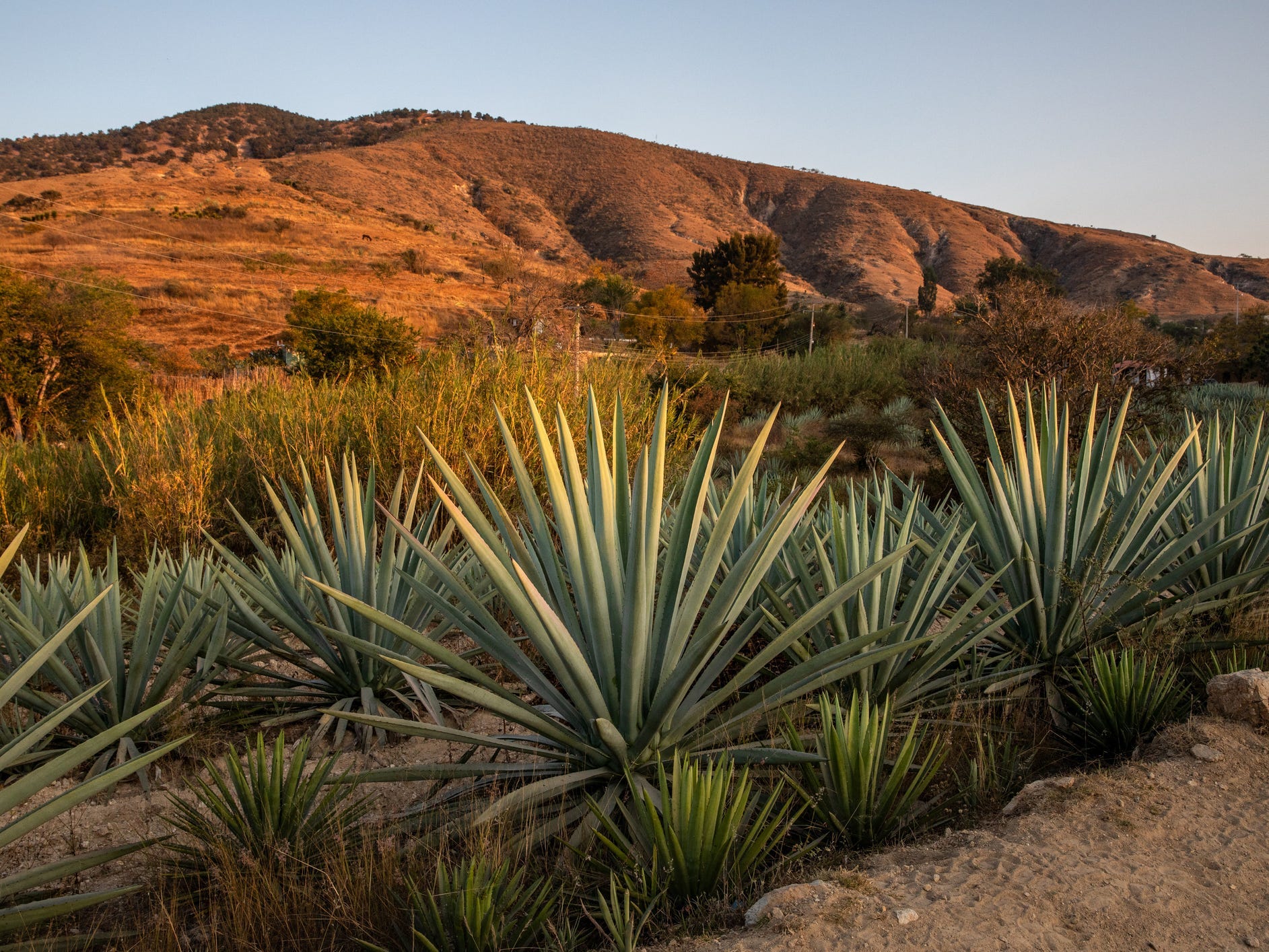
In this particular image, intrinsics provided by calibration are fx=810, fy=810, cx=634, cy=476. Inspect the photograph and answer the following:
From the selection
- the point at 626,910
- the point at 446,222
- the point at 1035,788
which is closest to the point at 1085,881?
the point at 1035,788

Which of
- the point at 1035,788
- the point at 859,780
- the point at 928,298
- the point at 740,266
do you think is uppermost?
the point at 740,266

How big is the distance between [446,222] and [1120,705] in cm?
7696

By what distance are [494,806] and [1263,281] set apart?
288 feet

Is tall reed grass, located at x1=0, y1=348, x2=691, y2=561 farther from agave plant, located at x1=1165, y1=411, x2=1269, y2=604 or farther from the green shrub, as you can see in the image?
the green shrub

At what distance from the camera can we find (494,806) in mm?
1955

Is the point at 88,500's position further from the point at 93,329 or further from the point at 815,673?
the point at 93,329

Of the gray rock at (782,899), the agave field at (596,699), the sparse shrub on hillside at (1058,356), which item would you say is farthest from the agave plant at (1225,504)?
the sparse shrub on hillside at (1058,356)

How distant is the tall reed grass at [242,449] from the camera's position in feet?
22.9

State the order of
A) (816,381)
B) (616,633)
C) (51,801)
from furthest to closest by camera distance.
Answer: (816,381) < (616,633) < (51,801)

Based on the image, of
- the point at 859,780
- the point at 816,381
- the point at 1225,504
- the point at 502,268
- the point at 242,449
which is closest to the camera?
the point at 859,780

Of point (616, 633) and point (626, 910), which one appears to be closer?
point (626, 910)

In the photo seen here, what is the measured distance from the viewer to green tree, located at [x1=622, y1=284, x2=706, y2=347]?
3525cm

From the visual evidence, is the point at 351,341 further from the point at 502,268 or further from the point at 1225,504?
the point at 1225,504

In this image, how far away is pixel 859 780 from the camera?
6.89 feet
